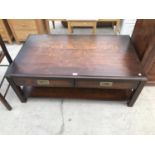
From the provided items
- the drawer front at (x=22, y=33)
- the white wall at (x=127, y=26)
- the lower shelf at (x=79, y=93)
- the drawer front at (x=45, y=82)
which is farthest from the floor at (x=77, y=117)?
the white wall at (x=127, y=26)

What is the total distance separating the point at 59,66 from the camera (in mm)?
1148

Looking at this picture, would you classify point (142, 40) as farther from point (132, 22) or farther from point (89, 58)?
point (132, 22)

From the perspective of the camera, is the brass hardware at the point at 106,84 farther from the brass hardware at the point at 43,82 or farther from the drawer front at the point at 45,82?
the brass hardware at the point at 43,82

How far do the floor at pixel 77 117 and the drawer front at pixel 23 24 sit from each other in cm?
110

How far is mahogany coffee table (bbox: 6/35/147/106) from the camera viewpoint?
1083mm

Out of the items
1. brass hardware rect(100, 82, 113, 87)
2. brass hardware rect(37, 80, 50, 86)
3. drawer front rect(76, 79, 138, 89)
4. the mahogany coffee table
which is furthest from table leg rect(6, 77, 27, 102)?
brass hardware rect(100, 82, 113, 87)

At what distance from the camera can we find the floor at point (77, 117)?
1.27 m

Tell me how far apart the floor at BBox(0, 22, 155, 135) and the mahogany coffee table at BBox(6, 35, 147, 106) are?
9 cm

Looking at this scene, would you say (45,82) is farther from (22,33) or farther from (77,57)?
(22,33)

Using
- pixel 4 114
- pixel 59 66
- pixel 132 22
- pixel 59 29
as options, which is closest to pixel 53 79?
pixel 59 66

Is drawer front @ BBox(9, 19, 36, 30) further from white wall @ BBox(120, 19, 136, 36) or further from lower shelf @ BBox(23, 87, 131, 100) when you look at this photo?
white wall @ BBox(120, 19, 136, 36)

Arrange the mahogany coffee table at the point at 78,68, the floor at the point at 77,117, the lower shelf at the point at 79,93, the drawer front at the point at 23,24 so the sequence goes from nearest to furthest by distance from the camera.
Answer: the mahogany coffee table at the point at 78,68 < the floor at the point at 77,117 < the lower shelf at the point at 79,93 < the drawer front at the point at 23,24

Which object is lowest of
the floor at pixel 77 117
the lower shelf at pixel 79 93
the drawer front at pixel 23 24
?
the floor at pixel 77 117

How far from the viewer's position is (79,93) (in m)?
1.45
